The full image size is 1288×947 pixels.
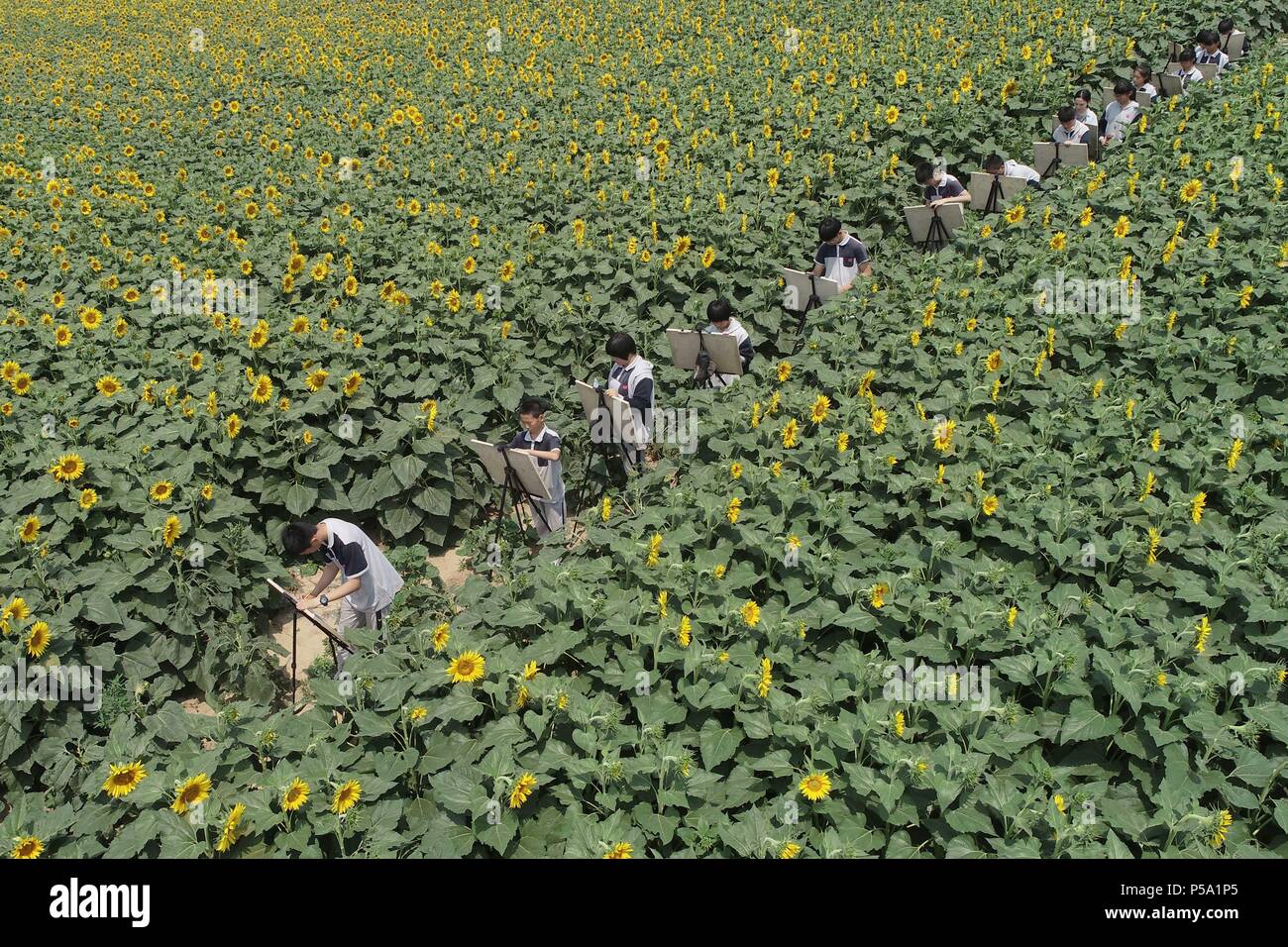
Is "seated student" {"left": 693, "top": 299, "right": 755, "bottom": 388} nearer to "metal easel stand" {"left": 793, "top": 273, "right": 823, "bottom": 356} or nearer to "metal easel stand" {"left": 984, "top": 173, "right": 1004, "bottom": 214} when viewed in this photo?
"metal easel stand" {"left": 793, "top": 273, "right": 823, "bottom": 356}

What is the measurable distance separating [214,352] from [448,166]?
16.7 feet

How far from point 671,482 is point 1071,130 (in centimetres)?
799

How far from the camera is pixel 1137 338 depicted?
275 inches

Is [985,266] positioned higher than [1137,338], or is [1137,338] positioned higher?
[985,266]

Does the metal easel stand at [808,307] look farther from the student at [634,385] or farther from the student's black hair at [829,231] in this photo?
the student at [634,385]

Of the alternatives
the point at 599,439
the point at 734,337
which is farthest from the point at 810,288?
the point at 599,439

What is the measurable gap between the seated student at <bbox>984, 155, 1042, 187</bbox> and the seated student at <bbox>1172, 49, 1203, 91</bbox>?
14.2 ft

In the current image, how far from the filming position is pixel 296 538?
17.6 ft

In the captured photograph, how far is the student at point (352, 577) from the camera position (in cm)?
568

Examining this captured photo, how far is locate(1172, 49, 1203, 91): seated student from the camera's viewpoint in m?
12.9

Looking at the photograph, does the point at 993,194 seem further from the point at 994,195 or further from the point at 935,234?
the point at 935,234

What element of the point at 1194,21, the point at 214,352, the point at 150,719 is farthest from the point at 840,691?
the point at 1194,21
